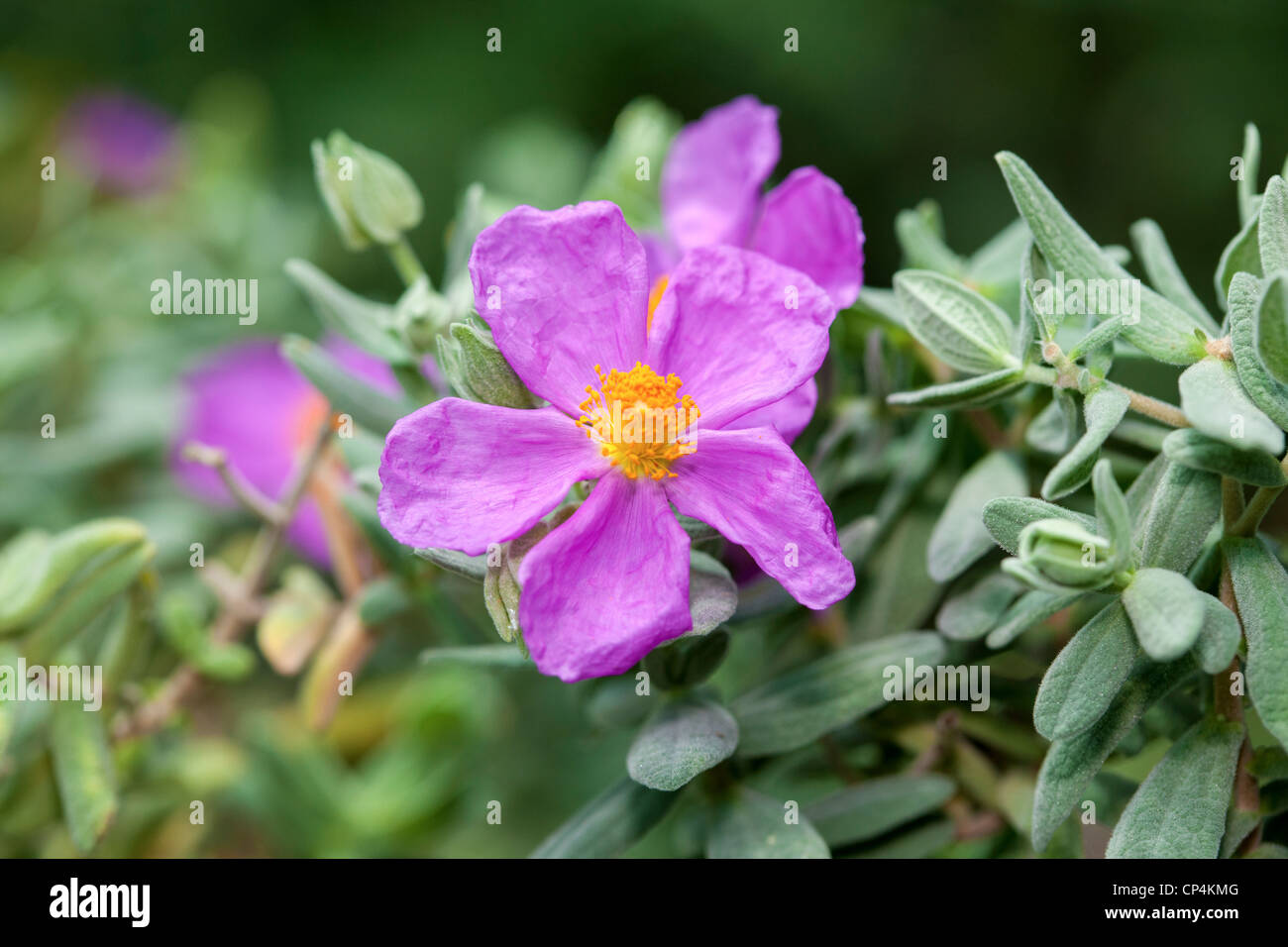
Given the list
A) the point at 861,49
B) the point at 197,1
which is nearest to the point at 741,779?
the point at 861,49

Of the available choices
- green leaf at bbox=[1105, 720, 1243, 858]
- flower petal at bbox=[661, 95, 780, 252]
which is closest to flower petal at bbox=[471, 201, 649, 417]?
flower petal at bbox=[661, 95, 780, 252]

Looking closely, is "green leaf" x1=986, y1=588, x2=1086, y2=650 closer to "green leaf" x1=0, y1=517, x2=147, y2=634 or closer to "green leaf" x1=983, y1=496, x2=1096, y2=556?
"green leaf" x1=983, y1=496, x2=1096, y2=556

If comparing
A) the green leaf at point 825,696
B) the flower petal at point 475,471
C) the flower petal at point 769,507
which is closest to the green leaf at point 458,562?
the flower petal at point 475,471

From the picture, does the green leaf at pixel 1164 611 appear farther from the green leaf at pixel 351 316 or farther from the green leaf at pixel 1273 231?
the green leaf at pixel 351 316

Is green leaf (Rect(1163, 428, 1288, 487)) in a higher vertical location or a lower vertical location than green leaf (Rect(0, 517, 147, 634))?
higher

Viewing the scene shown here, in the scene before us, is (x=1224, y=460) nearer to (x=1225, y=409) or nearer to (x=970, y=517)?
(x=1225, y=409)

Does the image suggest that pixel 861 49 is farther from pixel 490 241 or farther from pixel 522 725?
pixel 490 241

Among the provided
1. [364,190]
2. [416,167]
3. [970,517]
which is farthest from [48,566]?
[416,167]
